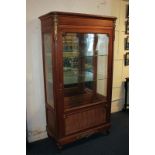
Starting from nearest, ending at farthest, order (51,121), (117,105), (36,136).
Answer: (51,121)
(36,136)
(117,105)

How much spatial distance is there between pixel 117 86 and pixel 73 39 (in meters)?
1.67

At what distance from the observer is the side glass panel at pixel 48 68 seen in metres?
2.45

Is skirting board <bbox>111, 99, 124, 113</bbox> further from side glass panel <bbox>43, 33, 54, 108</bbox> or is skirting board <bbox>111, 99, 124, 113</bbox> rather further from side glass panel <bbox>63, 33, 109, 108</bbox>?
side glass panel <bbox>43, 33, 54, 108</bbox>

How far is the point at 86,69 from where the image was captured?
292cm

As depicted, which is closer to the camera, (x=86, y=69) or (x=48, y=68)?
(x=48, y=68)

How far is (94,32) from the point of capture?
254 cm

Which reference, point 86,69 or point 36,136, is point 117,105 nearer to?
point 86,69

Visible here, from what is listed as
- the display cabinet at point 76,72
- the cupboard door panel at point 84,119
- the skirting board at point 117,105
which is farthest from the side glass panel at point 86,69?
the skirting board at point 117,105

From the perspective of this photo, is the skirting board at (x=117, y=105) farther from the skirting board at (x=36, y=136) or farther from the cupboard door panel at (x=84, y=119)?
the skirting board at (x=36, y=136)

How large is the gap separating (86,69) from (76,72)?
7.2 inches

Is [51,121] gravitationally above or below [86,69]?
below

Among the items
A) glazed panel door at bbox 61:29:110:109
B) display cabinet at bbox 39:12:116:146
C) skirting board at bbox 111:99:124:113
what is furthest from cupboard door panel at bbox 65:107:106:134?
skirting board at bbox 111:99:124:113

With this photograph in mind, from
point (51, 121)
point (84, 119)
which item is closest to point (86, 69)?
point (84, 119)
